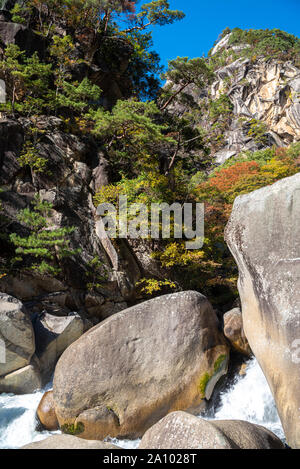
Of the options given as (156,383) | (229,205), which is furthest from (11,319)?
(229,205)

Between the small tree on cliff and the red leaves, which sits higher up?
the small tree on cliff

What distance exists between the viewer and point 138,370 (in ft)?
19.3

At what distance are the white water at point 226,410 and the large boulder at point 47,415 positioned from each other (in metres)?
0.13

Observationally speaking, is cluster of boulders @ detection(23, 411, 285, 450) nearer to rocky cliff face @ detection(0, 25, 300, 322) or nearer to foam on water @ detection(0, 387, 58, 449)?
foam on water @ detection(0, 387, 58, 449)

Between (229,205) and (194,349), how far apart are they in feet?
24.9

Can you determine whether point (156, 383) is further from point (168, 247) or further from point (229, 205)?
point (229, 205)

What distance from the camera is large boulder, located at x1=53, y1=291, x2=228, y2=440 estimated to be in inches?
219

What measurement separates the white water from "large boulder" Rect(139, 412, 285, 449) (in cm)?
208

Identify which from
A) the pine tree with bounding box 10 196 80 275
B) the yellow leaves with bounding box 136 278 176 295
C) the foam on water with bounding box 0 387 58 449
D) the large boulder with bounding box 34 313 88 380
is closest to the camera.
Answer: the foam on water with bounding box 0 387 58 449

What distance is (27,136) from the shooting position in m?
12.1

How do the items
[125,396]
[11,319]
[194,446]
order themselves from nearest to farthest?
[194,446], [125,396], [11,319]

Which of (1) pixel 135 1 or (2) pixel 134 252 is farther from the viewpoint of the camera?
(1) pixel 135 1

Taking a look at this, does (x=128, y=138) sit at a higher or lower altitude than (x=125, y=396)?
higher

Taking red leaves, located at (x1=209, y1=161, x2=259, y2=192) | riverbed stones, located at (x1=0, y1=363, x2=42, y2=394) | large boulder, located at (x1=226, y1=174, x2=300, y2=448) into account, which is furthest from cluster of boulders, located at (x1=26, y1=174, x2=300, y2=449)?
red leaves, located at (x1=209, y1=161, x2=259, y2=192)
